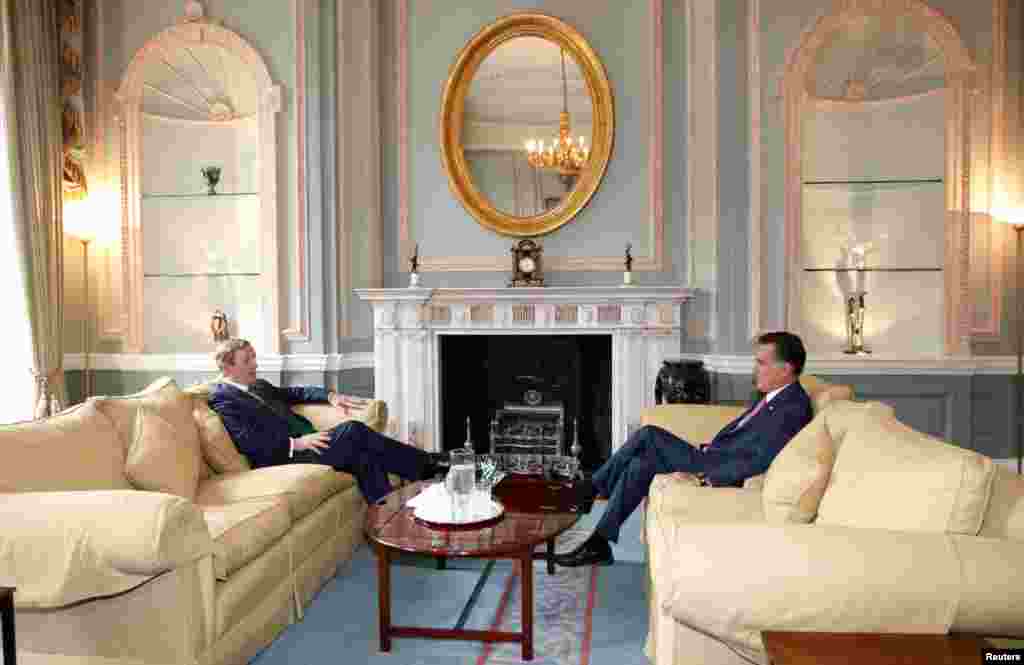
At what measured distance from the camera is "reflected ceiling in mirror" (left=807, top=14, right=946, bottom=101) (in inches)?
180

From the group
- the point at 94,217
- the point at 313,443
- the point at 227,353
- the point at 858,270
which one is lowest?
the point at 313,443

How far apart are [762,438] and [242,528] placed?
1.91 meters

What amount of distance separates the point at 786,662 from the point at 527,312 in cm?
353

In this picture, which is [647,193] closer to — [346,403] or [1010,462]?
[346,403]

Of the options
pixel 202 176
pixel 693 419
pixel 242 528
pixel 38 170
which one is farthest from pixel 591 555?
pixel 38 170

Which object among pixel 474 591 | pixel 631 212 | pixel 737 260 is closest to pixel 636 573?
pixel 474 591

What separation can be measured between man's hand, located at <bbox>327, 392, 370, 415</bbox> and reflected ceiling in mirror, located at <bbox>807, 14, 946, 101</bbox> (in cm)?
322

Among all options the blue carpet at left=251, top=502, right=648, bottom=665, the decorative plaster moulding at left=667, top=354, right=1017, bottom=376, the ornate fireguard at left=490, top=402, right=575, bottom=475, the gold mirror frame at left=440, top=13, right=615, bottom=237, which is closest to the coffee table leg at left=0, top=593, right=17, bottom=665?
the blue carpet at left=251, top=502, right=648, bottom=665

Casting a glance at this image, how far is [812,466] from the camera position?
2.25 m

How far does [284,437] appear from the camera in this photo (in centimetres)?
351

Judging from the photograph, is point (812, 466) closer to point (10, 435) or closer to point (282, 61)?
point (10, 435)

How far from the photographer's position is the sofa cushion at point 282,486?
2.92 meters

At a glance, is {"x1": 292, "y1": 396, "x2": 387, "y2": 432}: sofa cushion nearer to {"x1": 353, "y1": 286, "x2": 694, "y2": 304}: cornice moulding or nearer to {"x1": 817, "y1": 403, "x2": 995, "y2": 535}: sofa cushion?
{"x1": 353, "y1": 286, "x2": 694, "y2": 304}: cornice moulding

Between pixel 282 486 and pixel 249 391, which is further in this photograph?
pixel 249 391
